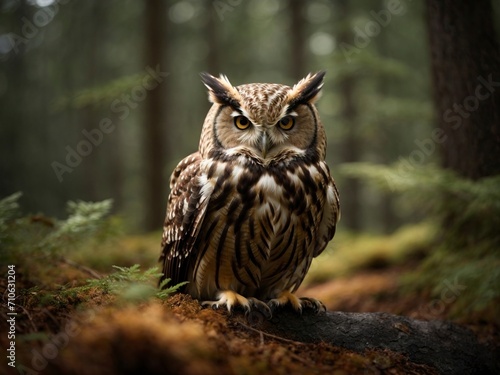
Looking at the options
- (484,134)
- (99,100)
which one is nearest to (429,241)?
(484,134)

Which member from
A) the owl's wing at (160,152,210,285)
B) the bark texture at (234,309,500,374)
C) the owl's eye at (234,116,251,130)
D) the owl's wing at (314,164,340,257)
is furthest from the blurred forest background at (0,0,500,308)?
the owl's eye at (234,116,251,130)

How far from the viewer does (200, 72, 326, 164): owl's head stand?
2.79 meters

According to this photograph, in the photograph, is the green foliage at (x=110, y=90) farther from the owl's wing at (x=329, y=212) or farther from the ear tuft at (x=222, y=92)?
the owl's wing at (x=329, y=212)

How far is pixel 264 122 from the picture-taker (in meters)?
2.77


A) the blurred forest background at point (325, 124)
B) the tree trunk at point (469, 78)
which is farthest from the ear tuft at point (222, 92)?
the tree trunk at point (469, 78)

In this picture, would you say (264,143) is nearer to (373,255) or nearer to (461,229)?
(461,229)

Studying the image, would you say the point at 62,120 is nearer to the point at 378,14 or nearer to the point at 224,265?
the point at 378,14

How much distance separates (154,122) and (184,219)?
6614 millimetres

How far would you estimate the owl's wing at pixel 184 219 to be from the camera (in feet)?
9.29

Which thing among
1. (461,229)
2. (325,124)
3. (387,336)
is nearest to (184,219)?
(387,336)

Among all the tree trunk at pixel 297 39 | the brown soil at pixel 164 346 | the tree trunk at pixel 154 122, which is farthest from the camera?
the tree trunk at pixel 297 39

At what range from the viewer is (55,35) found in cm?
1455

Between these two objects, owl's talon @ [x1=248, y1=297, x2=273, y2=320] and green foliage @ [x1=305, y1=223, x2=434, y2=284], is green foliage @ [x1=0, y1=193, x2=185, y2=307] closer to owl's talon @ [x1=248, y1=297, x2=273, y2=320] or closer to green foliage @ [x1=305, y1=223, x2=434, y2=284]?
owl's talon @ [x1=248, y1=297, x2=273, y2=320]

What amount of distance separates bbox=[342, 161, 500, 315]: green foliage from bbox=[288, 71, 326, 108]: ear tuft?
1.57 metres
